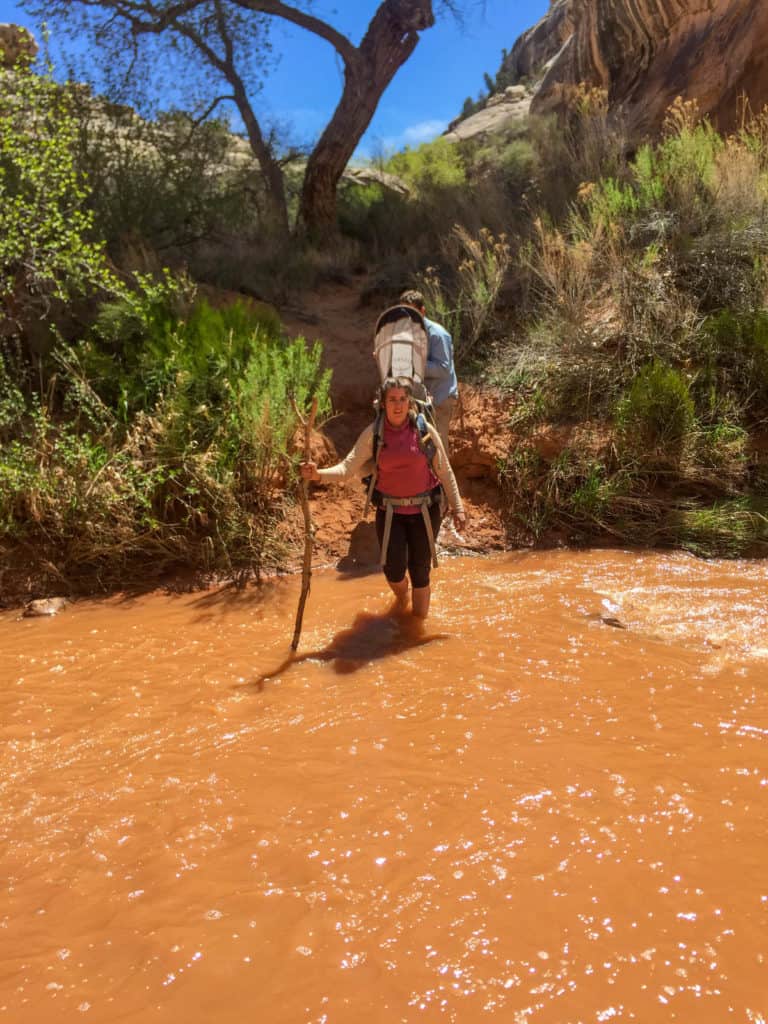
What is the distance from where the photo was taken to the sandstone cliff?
30.4 feet

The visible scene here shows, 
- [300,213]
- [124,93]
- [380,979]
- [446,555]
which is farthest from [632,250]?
[124,93]

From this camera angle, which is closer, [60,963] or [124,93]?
[60,963]

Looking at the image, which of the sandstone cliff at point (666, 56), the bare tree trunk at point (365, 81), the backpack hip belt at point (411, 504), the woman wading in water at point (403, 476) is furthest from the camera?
the bare tree trunk at point (365, 81)

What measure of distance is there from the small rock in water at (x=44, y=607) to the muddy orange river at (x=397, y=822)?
0.57 m

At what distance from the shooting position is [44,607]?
5020 millimetres

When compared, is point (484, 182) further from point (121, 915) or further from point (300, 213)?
point (121, 915)

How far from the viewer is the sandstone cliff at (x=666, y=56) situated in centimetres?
926

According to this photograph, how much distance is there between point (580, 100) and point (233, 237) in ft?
19.7

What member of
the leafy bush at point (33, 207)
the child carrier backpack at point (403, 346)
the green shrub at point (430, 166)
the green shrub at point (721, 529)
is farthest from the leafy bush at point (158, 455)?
the green shrub at point (430, 166)

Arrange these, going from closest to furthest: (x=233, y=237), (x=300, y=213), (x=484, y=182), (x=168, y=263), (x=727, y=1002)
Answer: (x=727, y=1002) → (x=168, y=263) → (x=233, y=237) → (x=484, y=182) → (x=300, y=213)

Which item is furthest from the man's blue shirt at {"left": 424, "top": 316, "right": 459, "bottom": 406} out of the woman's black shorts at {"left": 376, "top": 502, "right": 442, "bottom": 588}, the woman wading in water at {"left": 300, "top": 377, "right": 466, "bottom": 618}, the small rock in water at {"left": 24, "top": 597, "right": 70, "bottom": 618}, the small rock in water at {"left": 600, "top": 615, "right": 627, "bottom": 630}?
the small rock in water at {"left": 24, "top": 597, "right": 70, "bottom": 618}

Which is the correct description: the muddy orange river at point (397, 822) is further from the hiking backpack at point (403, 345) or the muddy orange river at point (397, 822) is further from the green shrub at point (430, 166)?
the green shrub at point (430, 166)

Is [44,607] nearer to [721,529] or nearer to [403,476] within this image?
[403,476]

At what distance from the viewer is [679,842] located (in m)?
2.39
